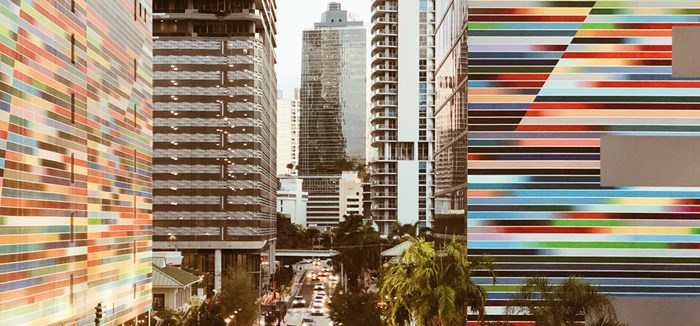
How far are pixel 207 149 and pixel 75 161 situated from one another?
71.6 metres

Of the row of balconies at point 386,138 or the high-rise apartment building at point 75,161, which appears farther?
the row of balconies at point 386,138

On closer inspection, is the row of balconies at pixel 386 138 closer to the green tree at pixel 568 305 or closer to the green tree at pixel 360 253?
the green tree at pixel 360 253

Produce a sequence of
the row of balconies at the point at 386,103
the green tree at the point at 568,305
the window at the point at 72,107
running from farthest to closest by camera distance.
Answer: the row of balconies at the point at 386,103 → the window at the point at 72,107 → the green tree at the point at 568,305

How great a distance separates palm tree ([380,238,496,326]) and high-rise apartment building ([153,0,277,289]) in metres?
73.7

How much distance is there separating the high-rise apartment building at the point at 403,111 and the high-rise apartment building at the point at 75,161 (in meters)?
82.9

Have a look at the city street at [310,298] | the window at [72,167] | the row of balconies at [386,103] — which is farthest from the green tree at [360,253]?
the window at [72,167]

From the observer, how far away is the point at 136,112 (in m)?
36.3

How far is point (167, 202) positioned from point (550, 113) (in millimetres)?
73233

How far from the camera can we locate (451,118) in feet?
117

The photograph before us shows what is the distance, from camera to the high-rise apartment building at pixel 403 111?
119812mm

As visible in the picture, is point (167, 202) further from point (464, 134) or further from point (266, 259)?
point (464, 134)

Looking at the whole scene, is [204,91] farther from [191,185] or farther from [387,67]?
[387,67]

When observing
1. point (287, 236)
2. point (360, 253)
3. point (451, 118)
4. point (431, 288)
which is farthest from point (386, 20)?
point (431, 288)

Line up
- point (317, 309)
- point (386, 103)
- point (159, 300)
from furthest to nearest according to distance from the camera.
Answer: point (386, 103) → point (317, 309) → point (159, 300)
